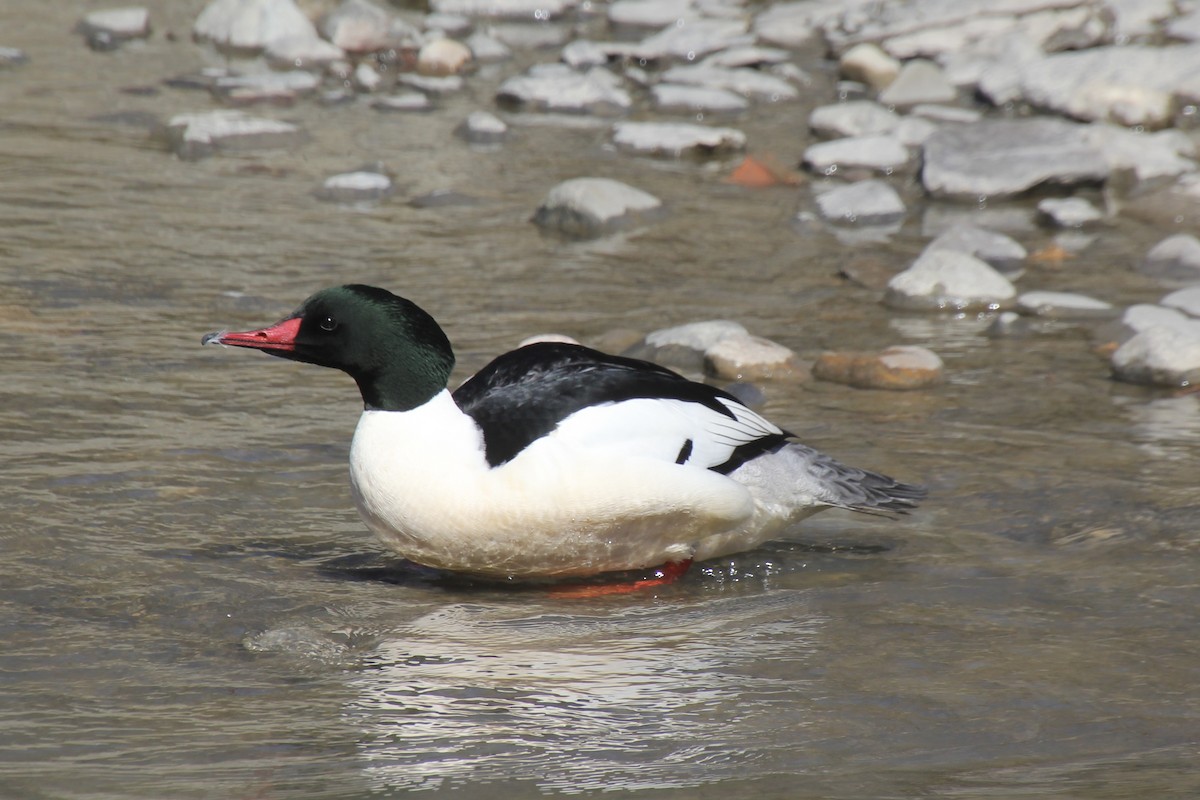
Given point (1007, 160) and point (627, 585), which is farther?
point (1007, 160)

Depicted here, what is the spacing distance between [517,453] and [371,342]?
52cm

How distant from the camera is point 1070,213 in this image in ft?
29.3

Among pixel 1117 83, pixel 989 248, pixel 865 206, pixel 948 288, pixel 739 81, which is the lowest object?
pixel 948 288

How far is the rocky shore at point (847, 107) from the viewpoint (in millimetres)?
7520

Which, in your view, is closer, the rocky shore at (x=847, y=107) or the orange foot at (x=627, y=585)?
the orange foot at (x=627, y=585)

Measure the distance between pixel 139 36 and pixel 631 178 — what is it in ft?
16.2

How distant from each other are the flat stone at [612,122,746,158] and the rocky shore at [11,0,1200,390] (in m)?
0.01

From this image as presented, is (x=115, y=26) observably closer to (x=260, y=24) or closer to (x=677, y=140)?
(x=260, y=24)

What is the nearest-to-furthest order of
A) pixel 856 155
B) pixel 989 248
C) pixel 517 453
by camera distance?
pixel 517 453
pixel 989 248
pixel 856 155

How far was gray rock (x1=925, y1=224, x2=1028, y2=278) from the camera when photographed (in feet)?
26.8

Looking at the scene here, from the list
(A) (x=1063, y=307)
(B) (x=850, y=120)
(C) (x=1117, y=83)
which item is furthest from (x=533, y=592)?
(C) (x=1117, y=83)

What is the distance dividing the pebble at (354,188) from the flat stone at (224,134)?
100 cm

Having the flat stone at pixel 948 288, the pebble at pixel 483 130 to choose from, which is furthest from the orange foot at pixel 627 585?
the pebble at pixel 483 130

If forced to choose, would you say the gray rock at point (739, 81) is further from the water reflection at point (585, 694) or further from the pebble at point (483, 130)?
the water reflection at point (585, 694)
